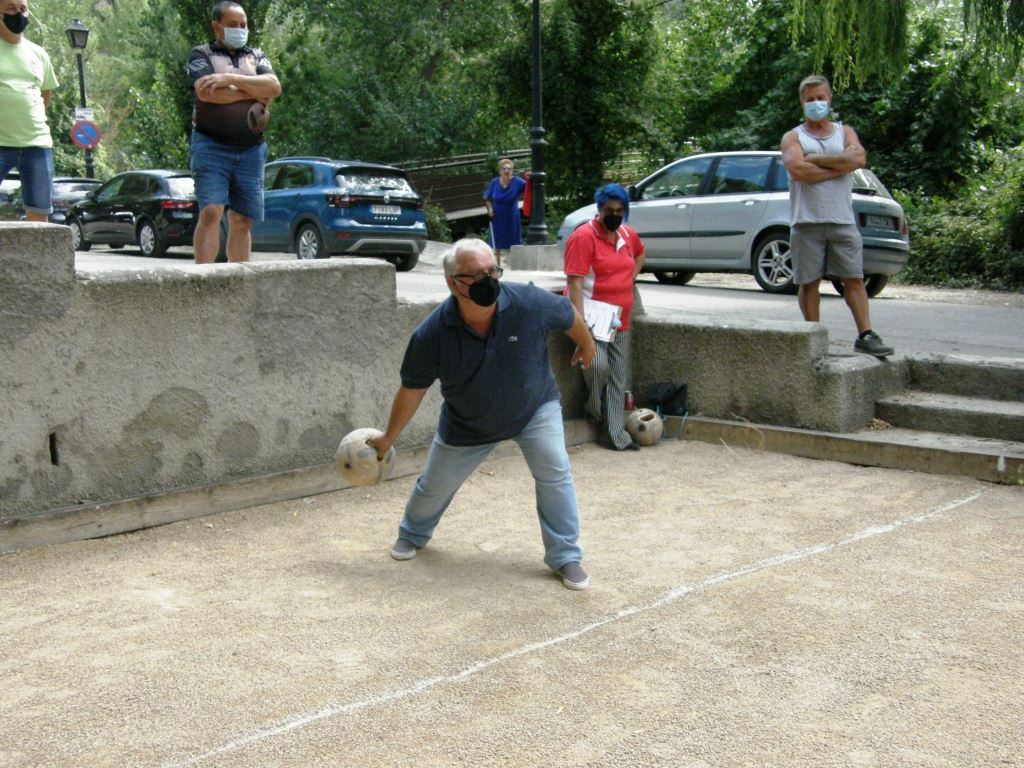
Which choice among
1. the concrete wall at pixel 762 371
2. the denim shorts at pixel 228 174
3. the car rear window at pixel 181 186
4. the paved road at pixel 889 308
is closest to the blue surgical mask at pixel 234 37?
the denim shorts at pixel 228 174

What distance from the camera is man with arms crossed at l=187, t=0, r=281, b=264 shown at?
6.84 metres

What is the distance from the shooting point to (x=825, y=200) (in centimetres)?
791

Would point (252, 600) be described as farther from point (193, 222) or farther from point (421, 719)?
point (193, 222)

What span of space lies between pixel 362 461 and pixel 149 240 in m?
15.5

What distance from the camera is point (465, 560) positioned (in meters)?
5.57

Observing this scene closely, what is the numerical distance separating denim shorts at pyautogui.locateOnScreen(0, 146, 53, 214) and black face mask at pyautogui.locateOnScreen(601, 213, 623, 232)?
338 centimetres

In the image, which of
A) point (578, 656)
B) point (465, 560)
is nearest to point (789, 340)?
point (465, 560)

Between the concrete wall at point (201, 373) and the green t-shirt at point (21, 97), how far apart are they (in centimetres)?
122

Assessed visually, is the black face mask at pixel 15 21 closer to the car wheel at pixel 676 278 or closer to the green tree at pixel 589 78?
the car wheel at pixel 676 278

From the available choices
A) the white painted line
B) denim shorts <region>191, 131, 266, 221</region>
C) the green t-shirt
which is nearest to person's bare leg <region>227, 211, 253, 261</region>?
denim shorts <region>191, 131, 266, 221</region>

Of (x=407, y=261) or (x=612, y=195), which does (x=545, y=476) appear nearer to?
(x=612, y=195)

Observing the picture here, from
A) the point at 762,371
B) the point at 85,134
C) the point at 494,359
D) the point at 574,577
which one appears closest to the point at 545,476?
the point at 574,577

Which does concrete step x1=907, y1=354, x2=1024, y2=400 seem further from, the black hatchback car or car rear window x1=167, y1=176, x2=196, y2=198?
car rear window x1=167, y1=176, x2=196, y2=198

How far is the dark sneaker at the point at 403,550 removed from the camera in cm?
558
